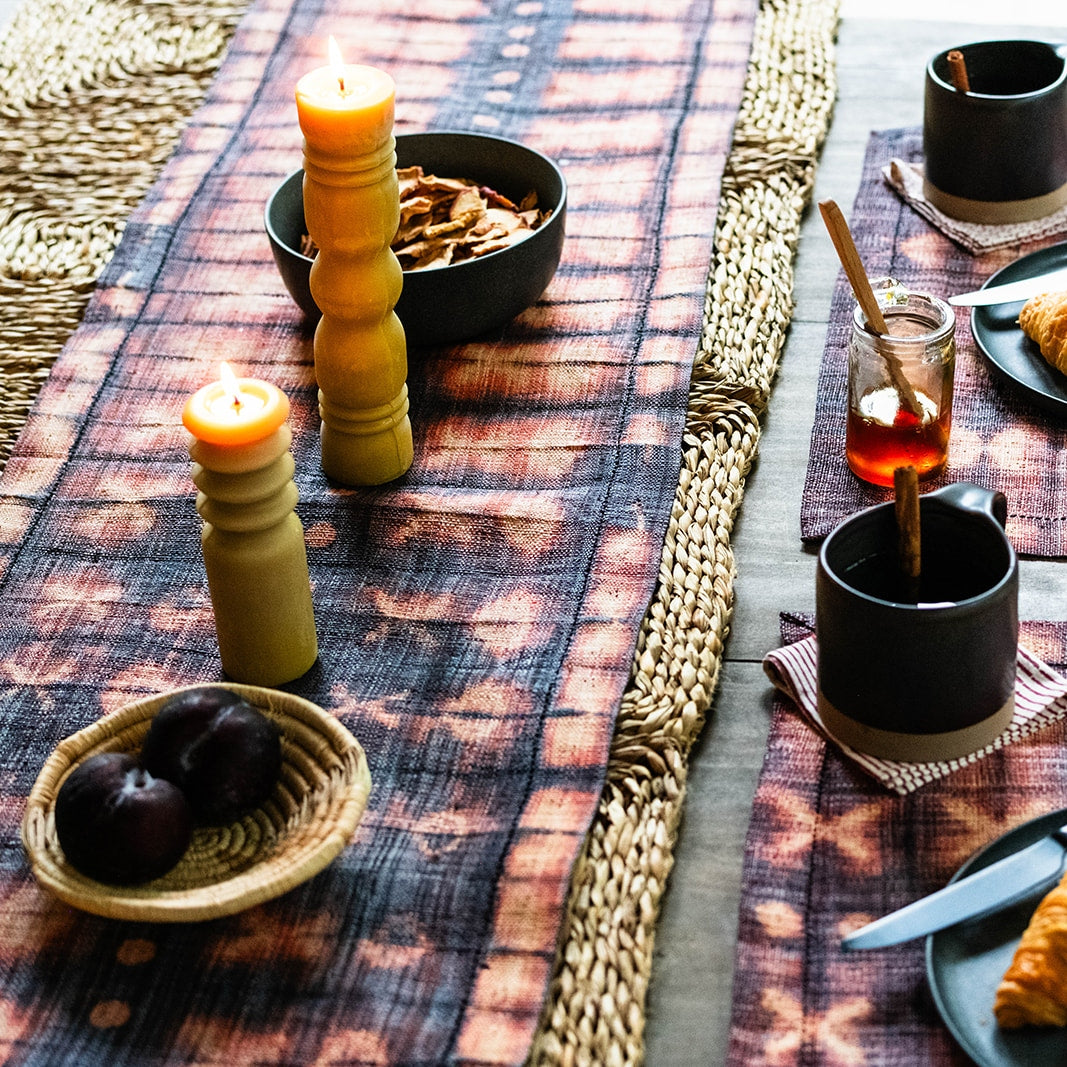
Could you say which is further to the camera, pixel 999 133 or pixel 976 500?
pixel 999 133

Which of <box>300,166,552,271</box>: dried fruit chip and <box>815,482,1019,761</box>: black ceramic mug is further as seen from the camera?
<box>300,166,552,271</box>: dried fruit chip

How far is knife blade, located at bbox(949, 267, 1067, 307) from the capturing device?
3.13 ft

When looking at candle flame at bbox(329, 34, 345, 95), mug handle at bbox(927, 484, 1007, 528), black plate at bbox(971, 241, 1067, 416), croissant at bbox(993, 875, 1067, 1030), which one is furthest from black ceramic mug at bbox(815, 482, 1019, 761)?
candle flame at bbox(329, 34, 345, 95)

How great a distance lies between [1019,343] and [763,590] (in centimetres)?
26

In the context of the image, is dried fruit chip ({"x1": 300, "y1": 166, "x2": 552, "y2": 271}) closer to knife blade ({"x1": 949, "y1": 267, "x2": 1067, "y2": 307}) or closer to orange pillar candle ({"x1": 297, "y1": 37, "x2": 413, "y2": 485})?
orange pillar candle ({"x1": 297, "y1": 37, "x2": 413, "y2": 485})

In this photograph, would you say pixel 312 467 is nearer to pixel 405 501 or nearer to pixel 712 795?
pixel 405 501

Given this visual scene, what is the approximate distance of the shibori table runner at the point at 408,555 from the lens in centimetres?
62

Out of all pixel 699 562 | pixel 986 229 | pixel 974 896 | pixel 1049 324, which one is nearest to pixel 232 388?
pixel 699 562

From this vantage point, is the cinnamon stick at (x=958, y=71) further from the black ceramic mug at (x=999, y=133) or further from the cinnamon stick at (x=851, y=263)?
the cinnamon stick at (x=851, y=263)

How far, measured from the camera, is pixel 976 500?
26.5 inches

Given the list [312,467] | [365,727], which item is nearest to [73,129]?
[312,467]

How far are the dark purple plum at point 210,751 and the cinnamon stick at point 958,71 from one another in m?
0.66

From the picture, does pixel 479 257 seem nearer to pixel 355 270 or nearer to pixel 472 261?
pixel 472 261

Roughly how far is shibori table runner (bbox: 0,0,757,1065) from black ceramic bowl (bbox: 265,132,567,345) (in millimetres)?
31
